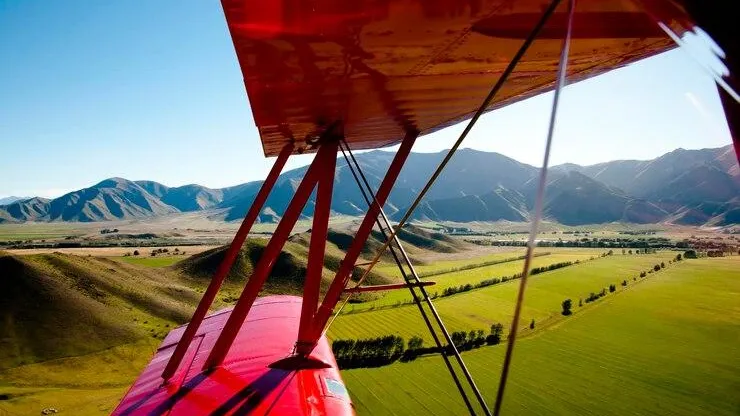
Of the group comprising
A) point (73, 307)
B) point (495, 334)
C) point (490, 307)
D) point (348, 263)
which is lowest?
point (490, 307)

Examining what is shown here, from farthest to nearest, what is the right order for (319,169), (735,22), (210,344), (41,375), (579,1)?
(41,375)
(210,344)
(319,169)
(579,1)
(735,22)

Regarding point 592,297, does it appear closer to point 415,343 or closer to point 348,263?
point 415,343

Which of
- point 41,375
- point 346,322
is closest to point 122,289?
point 41,375

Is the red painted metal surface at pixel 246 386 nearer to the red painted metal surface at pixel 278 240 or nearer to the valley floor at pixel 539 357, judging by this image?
the red painted metal surface at pixel 278 240

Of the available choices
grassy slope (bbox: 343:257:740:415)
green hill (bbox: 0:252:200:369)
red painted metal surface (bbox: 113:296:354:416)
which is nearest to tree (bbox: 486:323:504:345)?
grassy slope (bbox: 343:257:740:415)

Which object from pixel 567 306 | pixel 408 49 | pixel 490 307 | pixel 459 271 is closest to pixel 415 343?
pixel 490 307

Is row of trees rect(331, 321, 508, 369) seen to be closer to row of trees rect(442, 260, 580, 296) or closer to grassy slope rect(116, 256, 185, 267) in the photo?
row of trees rect(442, 260, 580, 296)

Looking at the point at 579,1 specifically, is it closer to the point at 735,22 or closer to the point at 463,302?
the point at 735,22
